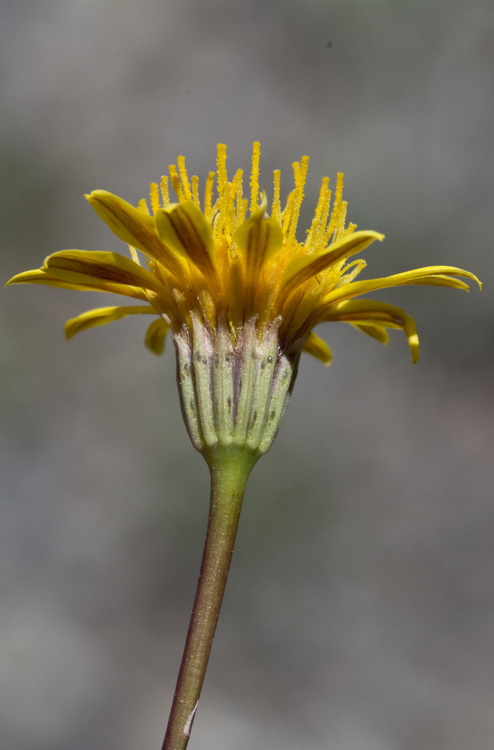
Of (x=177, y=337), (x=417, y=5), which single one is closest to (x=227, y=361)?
(x=177, y=337)

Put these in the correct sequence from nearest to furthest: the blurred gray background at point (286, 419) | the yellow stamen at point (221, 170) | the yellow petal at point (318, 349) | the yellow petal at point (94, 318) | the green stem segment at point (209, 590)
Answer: the green stem segment at point (209, 590)
the yellow stamen at point (221, 170)
the yellow petal at point (94, 318)
the yellow petal at point (318, 349)
the blurred gray background at point (286, 419)

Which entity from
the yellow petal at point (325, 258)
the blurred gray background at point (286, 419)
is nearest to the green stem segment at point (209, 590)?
the yellow petal at point (325, 258)

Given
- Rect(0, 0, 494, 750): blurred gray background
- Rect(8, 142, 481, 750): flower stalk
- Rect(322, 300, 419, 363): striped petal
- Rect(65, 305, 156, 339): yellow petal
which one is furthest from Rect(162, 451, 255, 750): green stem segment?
Rect(0, 0, 494, 750): blurred gray background

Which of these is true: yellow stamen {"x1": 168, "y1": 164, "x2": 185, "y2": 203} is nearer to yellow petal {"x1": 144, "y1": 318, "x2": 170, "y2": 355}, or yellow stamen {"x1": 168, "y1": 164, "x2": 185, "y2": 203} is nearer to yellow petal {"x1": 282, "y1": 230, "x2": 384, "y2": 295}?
yellow petal {"x1": 282, "y1": 230, "x2": 384, "y2": 295}

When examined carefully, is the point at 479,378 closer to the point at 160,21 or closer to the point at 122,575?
the point at 122,575

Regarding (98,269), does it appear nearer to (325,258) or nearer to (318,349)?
(325,258)

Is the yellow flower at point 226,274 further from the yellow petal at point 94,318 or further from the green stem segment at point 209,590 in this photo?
the yellow petal at point 94,318
